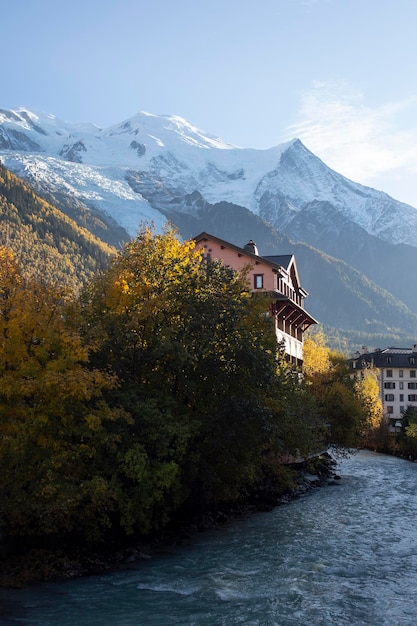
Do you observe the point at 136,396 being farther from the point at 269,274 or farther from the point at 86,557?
the point at 269,274

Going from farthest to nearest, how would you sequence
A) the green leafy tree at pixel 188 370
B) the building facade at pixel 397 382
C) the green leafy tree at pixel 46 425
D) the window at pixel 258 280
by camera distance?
1. the building facade at pixel 397 382
2. the window at pixel 258 280
3. the green leafy tree at pixel 188 370
4. the green leafy tree at pixel 46 425

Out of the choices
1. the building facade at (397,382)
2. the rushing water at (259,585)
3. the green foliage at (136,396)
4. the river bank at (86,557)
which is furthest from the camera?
the building facade at (397,382)

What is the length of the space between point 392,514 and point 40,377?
25.8m

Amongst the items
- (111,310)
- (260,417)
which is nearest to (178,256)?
(111,310)

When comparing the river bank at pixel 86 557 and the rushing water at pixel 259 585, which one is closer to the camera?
the rushing water at pixel 259 585

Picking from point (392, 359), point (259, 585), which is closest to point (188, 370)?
point (259, 585)

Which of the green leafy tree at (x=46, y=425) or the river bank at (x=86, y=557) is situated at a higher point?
the green leafy tree at (x=46, y=425)

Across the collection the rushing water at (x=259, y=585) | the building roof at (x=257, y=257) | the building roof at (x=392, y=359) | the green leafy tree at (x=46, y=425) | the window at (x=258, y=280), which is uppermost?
the building roof at (x=392, y=359)

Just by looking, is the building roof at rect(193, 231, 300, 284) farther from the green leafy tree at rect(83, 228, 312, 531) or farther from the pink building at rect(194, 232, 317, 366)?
the green leafy tree at rect(83, 228, 312, 531)

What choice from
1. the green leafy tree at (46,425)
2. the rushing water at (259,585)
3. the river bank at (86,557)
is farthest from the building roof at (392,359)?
the green leafy tree at (46,425)

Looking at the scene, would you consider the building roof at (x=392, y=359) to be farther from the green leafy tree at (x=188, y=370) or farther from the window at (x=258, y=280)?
the green leafy tree at (x=188, y=370)

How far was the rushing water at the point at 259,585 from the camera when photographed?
22984 mm

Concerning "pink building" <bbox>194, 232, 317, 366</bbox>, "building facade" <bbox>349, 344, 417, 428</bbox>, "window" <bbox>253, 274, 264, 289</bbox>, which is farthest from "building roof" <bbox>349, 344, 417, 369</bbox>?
"window" <bbox>253, 274, 264, 289</bbox>

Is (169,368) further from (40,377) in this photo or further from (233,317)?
(40,377)
